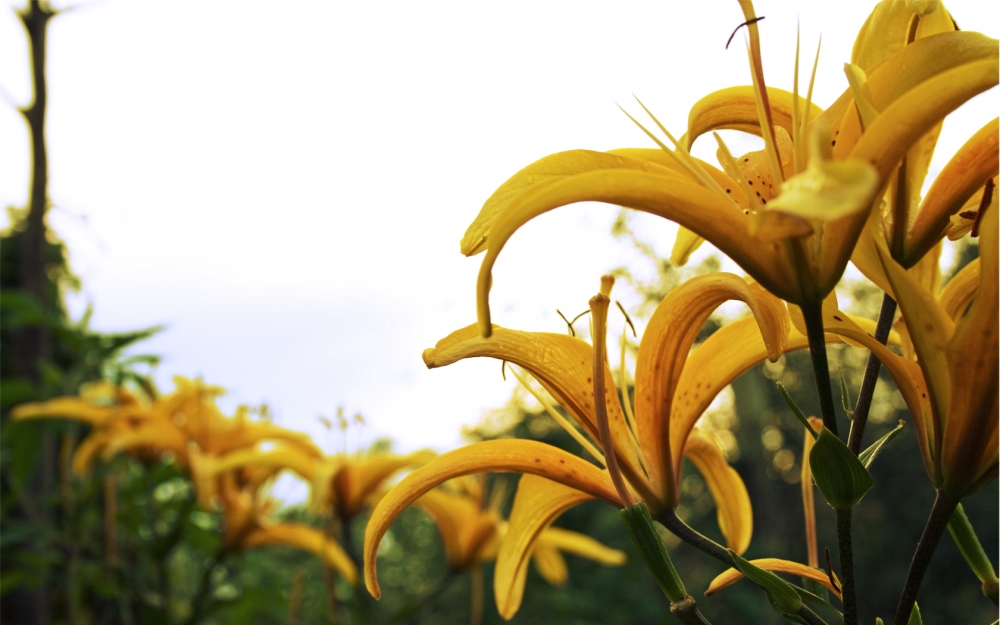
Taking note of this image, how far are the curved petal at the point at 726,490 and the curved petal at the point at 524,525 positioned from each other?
0.35ft

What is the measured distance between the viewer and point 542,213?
33cm

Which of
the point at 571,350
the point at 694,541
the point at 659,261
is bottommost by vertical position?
the point at 694,541

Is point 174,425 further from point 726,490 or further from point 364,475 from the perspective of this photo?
point 726,490

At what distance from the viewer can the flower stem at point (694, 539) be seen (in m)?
0.40

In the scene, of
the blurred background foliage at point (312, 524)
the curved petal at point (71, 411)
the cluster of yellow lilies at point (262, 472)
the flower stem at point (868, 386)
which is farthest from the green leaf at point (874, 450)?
the curved petal at point (71, 411)

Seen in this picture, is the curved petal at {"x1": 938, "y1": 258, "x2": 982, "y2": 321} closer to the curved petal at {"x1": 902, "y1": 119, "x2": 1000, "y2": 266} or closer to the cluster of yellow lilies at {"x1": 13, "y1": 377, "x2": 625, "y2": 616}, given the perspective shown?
the curved petal at {"x1": 902, "y1": 119, "x2": 1000, "y2": 266}

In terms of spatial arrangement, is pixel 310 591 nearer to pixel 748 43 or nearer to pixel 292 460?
pixel 292 460

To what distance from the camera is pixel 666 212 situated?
0.35 m

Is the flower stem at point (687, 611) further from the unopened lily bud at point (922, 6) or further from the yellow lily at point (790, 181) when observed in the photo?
the unopened lily bud at point (922, 6)

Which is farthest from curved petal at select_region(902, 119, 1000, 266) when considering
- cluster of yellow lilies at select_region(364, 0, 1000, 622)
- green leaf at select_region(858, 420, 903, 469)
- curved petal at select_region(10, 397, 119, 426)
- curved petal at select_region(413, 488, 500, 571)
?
curved petal at select_region(10, 397, 119, 426)

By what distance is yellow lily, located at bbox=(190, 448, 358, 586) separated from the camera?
1.39 meters

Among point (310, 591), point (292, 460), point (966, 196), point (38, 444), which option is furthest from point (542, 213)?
point (310, 591)

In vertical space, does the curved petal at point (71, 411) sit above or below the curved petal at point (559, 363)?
above

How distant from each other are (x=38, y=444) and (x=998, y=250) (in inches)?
76.2
